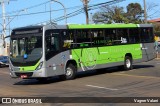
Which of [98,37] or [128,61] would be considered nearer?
[98,37]

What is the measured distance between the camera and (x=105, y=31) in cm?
2411

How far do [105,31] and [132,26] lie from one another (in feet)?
9.73

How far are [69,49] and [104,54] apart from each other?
10.8 ft

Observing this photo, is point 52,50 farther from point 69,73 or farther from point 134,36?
point 134,36

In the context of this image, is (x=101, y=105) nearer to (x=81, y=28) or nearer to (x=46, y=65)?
(x=46, y=65)

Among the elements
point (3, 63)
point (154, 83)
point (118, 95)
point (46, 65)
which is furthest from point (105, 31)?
point (3, 63)

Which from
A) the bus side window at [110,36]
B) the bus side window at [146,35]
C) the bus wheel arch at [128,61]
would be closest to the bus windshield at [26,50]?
the bus side window at [110,36]

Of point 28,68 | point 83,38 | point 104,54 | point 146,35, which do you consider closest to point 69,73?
point 83,38

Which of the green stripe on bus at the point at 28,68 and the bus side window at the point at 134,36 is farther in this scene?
the bus side window at the point at 134,36

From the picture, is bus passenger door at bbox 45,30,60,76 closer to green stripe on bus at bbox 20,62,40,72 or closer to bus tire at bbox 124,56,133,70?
green stripe on bus at bbox 20,62,40,72

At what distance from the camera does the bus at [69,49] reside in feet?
65.6

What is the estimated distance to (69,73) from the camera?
21.5m

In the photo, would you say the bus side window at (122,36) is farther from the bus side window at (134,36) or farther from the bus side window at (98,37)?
the bus side window at (98,37)

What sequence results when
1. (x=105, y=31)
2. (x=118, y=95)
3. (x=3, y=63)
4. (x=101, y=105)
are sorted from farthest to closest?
1. (x=3, y=63)
2. (x=105, y=31)
3. (x=118, y=95)
4. (x=101, y=105)
